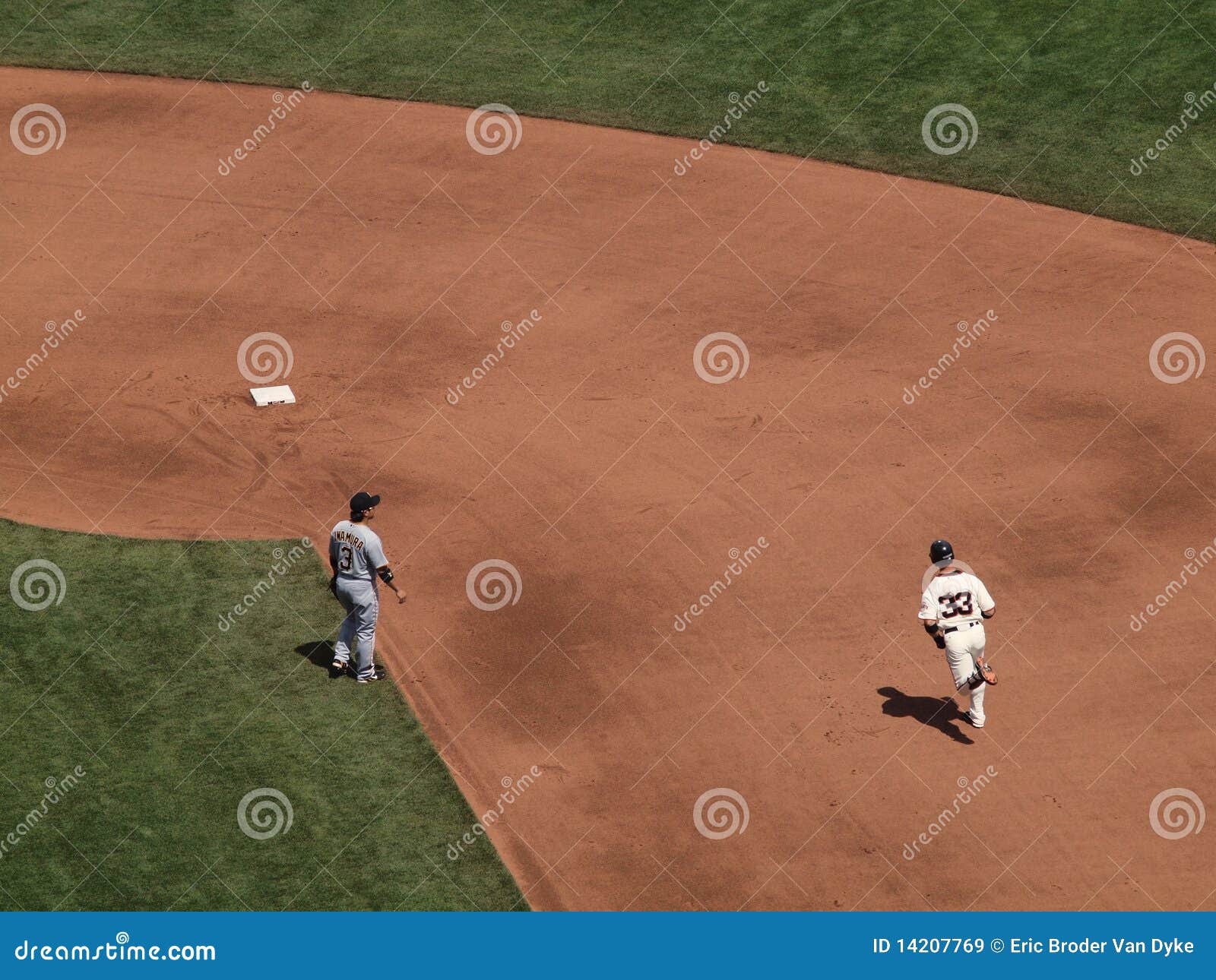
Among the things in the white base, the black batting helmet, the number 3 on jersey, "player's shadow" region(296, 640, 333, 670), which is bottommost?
"player's shadow" region(296, 640, 333, 670)

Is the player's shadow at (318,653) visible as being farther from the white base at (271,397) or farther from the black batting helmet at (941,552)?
the black batting helmet at (941,552)

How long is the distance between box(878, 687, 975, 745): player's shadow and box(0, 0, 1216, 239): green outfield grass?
11.6 meters

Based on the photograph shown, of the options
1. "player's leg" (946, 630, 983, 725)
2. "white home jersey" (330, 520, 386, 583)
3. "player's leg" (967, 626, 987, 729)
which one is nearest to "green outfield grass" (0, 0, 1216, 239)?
"player's leg" (967, 626, 987, 729)

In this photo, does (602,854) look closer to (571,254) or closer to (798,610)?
(798,610)

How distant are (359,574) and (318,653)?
135cm

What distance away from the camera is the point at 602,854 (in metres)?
13.3

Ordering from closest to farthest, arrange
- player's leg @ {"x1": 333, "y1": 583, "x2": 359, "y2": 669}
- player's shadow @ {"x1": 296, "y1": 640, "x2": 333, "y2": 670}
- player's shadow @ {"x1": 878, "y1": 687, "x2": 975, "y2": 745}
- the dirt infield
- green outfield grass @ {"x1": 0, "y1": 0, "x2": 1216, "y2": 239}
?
the dirt infield < player's shadow @ {"x1": 878, "y1": 687, "x2": 975, "y2": 745} < player's leg @ {"x1": 333, "y1": 583, "x2": 359, "y2": 669} < player's shadow @ {"x1": 296, "y1": 640, "x2": 333, "y2": 670} < green outfield grass @ {"x1": 0, "y1": 0, "x2": 1216, "y2": 239}

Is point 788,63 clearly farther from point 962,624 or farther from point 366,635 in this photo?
point 366,635

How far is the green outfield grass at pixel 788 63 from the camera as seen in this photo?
24.8 m

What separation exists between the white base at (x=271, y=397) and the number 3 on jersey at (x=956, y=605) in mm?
9091

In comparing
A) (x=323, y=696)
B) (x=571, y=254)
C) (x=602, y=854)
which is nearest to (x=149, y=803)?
(x=323, y=696)

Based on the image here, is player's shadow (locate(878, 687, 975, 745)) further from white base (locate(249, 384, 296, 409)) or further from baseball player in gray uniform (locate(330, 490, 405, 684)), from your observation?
white base (locate(249, 384, 296, 409))

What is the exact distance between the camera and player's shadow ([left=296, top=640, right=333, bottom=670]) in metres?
15.4

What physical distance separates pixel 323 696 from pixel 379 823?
1839 millimetres
